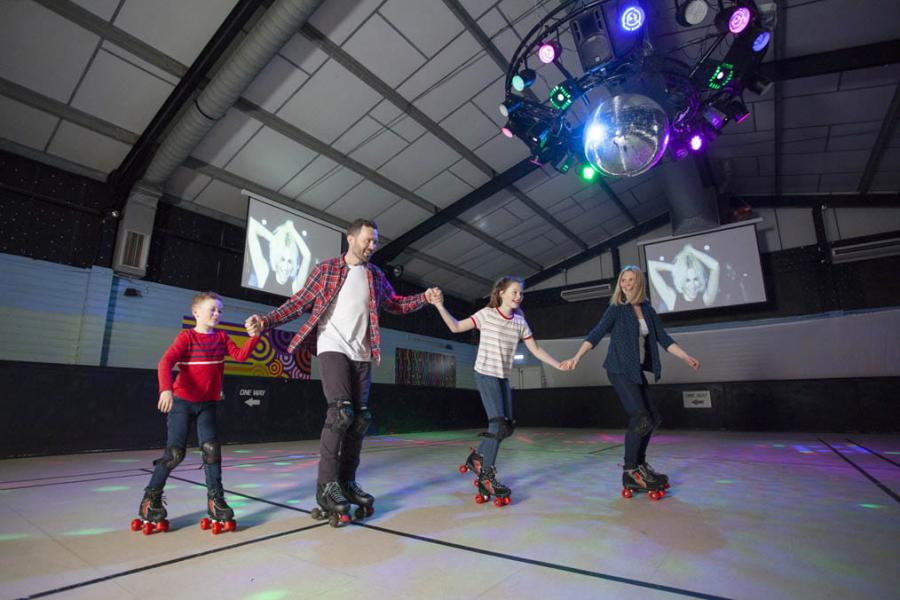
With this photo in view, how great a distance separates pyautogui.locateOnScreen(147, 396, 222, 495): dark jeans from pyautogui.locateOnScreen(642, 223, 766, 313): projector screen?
29.6 feet

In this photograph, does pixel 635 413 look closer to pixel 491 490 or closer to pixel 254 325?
pixel 491 490

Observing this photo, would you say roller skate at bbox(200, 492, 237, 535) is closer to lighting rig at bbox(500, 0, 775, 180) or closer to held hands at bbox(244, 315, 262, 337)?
held hands at bbox(244, 315, 262, 337)

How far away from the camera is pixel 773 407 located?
7965mm

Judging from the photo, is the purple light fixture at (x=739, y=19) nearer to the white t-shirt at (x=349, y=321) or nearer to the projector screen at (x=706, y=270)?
the white t-shirt at (x=349, y=321)

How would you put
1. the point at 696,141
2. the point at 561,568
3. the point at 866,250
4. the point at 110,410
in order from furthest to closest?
the point at 866,250, the point at 696,141, the point at 110,410, the point at 561,568

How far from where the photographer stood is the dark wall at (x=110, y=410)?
4215 mm

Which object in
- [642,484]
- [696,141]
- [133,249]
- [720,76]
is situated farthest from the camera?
[133,249]

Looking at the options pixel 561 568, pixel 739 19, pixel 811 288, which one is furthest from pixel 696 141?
pixel 561 568

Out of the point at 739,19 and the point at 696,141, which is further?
the point at 696,141

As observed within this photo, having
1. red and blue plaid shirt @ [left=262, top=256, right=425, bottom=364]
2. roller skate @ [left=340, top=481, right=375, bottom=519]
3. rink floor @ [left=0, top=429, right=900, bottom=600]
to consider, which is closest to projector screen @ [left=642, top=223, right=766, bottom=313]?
rink floor @ [left=0, top=429, right=900, bottom=600]

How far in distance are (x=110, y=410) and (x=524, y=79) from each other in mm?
6211

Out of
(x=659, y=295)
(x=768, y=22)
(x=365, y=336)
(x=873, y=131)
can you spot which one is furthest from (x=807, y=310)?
(x=365, y=336)

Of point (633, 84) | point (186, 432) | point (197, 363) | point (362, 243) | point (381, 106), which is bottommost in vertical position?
point (186, 432)

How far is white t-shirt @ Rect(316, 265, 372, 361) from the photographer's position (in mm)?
2039
